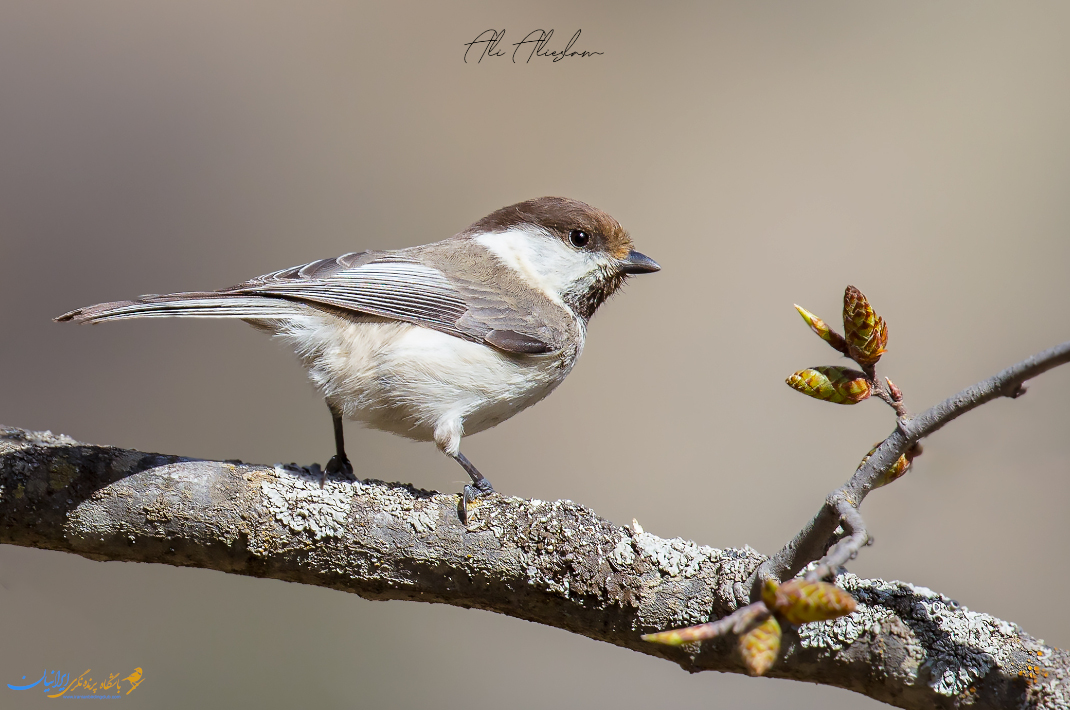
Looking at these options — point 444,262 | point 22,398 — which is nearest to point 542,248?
point 444,262

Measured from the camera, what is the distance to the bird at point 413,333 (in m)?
2.44

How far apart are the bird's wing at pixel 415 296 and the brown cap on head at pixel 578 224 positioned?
0.44 m

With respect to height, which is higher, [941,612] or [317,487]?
[941,612]

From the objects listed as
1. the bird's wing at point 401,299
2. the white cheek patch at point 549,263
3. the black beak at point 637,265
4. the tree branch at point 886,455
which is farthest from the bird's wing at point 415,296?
the tree branch at point 886,455

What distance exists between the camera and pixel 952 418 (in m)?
1.08

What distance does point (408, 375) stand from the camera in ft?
7.97

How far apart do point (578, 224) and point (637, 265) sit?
0.29m

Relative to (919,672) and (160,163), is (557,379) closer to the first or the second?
(919,672)

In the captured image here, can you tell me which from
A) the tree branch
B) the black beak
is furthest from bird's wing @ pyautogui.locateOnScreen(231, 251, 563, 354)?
the tree branch

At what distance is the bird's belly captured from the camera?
2436 millimetres

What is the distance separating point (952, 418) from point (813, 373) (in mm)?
254

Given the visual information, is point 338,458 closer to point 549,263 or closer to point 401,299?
point 401,299

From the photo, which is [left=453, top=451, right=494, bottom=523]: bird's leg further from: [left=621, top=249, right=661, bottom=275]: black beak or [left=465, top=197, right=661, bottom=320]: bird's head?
[left=621, top=249, right=661, bottom=275]: black beak

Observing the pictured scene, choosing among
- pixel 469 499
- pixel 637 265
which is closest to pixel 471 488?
pixel 469 499
